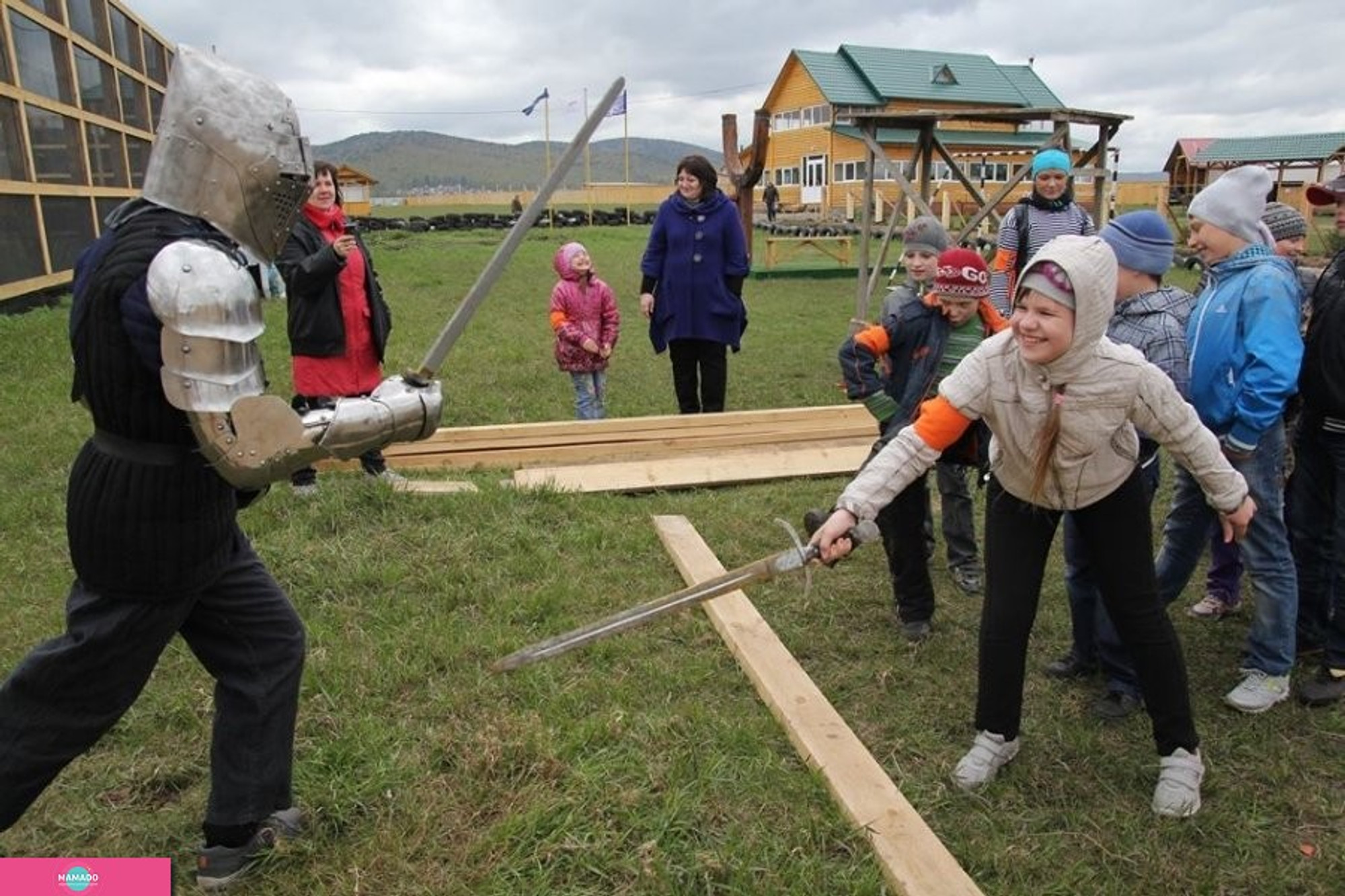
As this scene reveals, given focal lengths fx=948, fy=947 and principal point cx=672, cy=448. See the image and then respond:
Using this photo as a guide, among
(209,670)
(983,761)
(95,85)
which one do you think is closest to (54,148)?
(95,85)

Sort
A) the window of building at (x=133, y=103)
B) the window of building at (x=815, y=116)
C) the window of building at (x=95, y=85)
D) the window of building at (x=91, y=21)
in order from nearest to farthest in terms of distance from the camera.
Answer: the window of building at (x=91, y=21) < the window of building at (x=95, y=85) < the window of building at (x=133, y=103) < the window of building at (x=815, y=116)

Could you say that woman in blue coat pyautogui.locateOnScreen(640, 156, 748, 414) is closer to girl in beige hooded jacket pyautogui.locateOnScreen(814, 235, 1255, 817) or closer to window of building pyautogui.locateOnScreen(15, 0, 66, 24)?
girl in beige hooded jacket pyautogui.locateOnScreen(814, 235, 1255, 817)

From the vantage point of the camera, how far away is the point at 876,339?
4305mm

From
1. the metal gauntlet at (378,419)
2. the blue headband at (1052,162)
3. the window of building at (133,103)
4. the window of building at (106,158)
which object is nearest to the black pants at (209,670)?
the metal gauntlet at (378,419)

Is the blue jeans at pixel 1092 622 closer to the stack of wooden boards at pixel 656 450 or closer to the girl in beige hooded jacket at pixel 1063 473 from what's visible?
the girl in beige hooded jacket at pixel 1063 473

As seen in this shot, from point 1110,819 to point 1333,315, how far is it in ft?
6.92

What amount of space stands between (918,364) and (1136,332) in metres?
0.97

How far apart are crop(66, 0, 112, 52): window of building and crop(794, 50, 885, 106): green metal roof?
28355mm

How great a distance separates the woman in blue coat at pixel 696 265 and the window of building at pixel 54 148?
1063 cm

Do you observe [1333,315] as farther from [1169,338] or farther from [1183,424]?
[1183,424]

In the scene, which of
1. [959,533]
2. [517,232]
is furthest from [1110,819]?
[517,232]

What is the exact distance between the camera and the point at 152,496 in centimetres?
236

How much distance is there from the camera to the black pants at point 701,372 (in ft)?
23.6

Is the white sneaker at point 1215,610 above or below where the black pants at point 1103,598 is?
below
